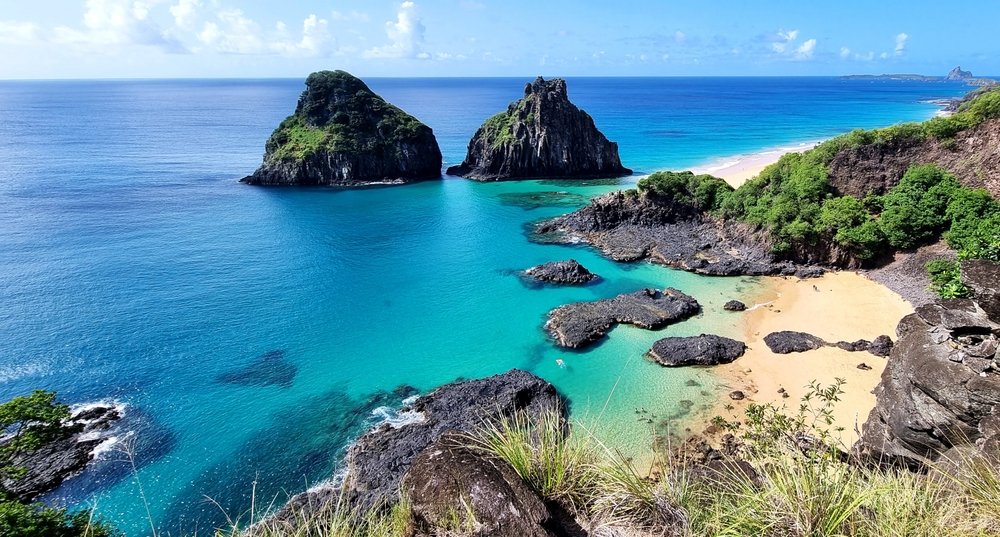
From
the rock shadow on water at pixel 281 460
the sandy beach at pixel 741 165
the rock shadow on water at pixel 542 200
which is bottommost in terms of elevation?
the rock shadow on water at pixel 281 460

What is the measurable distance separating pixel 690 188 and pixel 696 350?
27.9 metres

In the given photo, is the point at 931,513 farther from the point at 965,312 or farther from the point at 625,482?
the point at 965,312

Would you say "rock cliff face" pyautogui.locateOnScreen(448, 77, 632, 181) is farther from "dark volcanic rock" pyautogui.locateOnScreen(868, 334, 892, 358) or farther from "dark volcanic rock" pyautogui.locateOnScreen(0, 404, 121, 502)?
"dark volcanic rock" pyautogui.locateOnScreen(0, 404, 121, 502)

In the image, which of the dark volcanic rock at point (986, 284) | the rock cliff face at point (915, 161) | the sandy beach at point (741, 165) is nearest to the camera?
the dark volcanic rock at point (986, 284)

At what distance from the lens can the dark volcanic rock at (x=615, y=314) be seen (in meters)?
31.7

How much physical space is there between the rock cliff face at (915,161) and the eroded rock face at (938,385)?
29493mm

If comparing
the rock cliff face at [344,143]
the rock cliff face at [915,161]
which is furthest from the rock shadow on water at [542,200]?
the rock cliff face at [915,161]

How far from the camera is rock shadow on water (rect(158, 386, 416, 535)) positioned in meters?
19.5

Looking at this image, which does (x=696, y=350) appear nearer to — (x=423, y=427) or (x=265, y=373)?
(x=423, y=427)

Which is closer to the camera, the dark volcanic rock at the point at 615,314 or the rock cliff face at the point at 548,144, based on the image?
the dark volcanic rock at the point at 615,314

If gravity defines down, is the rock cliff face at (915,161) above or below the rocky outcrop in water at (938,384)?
above

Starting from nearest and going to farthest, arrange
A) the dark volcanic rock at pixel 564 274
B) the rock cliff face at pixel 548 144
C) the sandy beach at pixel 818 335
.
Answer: the sandy beach at pixel 818 335 → the dark volcanic rock at pixel 564 274 → the rock cliff face at pixel 548 144

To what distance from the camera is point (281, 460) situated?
2194cm

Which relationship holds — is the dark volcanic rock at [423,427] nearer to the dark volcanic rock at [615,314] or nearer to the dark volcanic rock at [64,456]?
the dark volcanic rock at [615,314]
